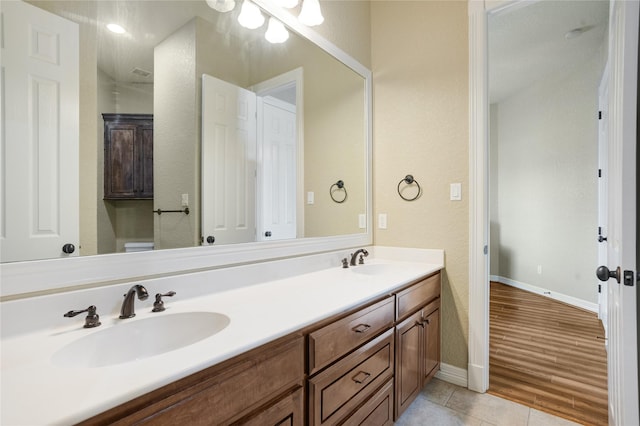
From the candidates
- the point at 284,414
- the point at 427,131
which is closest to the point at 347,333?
the point at 284,414

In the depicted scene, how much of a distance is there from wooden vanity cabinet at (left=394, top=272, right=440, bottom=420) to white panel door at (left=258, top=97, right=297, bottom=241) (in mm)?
742

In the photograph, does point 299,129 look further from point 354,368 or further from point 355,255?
point 354,368

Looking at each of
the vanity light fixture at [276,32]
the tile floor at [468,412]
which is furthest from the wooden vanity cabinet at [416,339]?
the vanity light fixture at [276,32]

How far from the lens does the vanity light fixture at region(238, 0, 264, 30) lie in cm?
157

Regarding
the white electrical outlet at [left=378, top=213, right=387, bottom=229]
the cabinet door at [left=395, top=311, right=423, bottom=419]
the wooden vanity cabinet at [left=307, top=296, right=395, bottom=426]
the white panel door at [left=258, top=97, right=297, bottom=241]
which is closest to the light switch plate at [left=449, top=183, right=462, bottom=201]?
the white electrical outlet at [left=378, top=213, right=387, bottom=229]

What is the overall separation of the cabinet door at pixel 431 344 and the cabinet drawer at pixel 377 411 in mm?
459

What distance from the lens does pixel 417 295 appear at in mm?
1783

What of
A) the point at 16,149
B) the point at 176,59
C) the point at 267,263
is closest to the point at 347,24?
the point at 176,59

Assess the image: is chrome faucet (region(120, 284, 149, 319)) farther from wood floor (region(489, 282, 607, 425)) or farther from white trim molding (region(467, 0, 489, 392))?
wood floor (region(489, 282, 607, 425))

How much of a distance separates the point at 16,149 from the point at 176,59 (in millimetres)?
676

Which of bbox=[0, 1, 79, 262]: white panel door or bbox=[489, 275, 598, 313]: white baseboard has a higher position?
bbox=[0, 1, 79, 262]: white panel door

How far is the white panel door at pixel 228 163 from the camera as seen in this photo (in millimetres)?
1426

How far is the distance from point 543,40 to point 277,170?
10.9ft

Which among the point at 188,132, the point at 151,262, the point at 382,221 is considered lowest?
the point at 151,262
